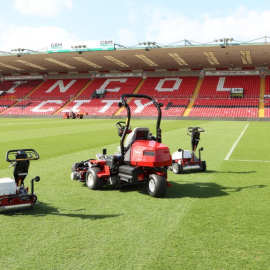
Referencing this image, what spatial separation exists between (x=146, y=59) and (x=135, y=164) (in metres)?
43.9

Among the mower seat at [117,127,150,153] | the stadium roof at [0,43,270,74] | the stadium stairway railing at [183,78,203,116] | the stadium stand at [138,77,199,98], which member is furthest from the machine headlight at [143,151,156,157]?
the stadium stand at [138,77,199,98]

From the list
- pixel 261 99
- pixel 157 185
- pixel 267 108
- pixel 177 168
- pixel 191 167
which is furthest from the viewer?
pixel 261 99

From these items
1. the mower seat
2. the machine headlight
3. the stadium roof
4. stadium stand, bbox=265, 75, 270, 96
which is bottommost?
the machine headlight

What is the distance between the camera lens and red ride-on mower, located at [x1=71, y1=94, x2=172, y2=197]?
630cm

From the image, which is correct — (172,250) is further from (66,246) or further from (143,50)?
(143,50)

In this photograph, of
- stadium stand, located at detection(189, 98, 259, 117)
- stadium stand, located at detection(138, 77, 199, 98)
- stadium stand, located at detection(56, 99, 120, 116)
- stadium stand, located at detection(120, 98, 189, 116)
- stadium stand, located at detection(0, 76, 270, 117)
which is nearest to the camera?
stadium stand, located at detection(189, 98, 259, 117)

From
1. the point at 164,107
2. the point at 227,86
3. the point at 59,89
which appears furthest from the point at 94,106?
the point at 227,86

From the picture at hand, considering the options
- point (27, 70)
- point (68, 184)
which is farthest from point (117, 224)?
point (27, 70)

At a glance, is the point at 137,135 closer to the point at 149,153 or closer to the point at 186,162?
the point at 149,153

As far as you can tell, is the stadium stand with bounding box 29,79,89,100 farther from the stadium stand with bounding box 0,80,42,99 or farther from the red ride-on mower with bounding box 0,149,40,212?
the red ride-on mower with bounding box 0,149,40,212

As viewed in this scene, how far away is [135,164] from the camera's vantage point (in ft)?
21.7

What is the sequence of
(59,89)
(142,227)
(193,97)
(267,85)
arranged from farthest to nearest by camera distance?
(59,89) < (193,97) < (267,85) < (142,227)

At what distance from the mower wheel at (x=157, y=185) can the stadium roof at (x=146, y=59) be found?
117 feet

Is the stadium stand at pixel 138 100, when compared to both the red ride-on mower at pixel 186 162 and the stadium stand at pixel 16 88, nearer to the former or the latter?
the stadium stand at pixel 16 88
